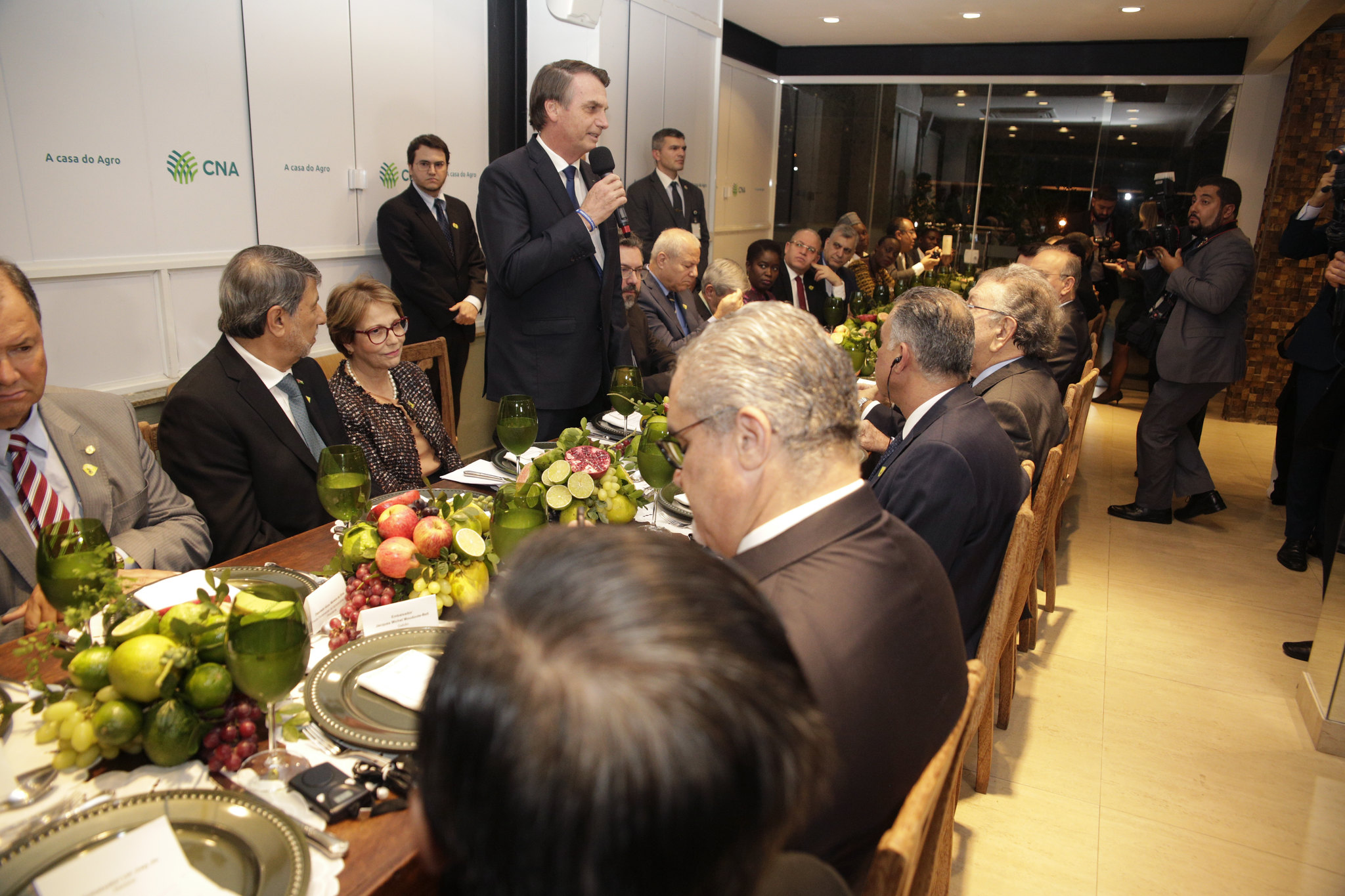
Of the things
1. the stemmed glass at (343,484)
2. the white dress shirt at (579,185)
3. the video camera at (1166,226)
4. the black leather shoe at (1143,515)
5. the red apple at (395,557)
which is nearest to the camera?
the red apple at (395,557)

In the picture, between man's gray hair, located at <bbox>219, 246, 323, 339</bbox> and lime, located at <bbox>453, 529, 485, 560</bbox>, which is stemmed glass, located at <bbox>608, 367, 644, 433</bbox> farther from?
lime, located at <bbox>453, 529, 485, 560</bbox>

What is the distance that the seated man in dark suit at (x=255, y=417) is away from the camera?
6.50 ft

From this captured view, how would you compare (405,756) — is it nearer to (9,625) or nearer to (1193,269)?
(9,625)

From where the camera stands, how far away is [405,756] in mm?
1092

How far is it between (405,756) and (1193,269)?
4761 millimetres

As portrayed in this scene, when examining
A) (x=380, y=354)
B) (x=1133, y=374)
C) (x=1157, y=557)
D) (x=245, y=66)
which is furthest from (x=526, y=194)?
(x=1133, y=374)

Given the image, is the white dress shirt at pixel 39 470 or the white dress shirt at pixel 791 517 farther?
the white dress shirt at pixel 39 470

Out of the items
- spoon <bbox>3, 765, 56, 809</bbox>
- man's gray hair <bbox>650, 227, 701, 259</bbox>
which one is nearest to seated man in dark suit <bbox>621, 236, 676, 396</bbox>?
man's gray hair <bbox>650, 227, 701, 259</bbox>

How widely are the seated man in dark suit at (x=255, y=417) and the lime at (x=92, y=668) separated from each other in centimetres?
99

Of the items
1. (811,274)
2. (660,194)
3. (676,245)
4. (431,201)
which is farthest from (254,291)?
(811,274)

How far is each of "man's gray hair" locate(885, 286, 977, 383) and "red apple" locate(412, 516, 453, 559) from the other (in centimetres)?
122

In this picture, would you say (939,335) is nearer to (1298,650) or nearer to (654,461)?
(654,461)

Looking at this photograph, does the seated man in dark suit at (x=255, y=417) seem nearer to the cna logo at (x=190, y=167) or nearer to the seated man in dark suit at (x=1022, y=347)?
the cna logo at (x=190, y=167)

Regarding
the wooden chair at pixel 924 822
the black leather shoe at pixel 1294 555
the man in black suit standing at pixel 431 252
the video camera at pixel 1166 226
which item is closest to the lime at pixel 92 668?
the wooden chair at pixel 924 822
